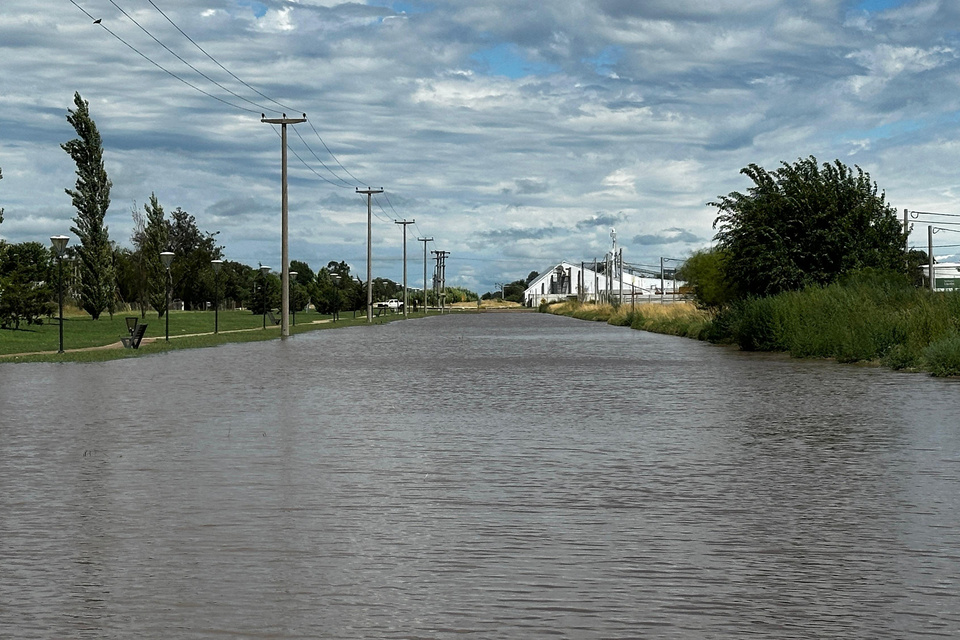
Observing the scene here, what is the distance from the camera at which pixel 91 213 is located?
77.7 m

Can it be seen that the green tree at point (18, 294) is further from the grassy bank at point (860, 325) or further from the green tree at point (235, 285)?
the green tree at point (235, 285)

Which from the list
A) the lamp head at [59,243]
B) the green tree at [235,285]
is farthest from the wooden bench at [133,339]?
the green tree at [235,285]

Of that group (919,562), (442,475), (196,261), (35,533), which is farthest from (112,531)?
(196,261)

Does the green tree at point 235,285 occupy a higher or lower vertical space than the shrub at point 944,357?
higher

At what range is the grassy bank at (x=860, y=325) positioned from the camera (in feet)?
97.1

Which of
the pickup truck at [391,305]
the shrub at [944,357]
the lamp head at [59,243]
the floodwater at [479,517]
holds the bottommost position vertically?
the floodwater at [479,517]

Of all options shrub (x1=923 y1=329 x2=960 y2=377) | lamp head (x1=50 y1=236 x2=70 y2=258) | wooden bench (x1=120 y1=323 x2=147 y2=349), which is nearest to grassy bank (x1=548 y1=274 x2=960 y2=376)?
shrub (x1=923 y1=329 x2=960 y2=377)

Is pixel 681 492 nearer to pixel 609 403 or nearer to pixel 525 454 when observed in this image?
pixel 525 454

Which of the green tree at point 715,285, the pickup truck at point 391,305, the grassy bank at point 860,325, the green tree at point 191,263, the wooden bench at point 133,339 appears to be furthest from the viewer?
the pickup truck at point 391,305

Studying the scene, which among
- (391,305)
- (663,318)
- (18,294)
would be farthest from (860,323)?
(391,305)

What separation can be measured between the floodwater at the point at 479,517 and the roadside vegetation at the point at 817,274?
1312 cm

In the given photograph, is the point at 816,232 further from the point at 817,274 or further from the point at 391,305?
the point at 391,305

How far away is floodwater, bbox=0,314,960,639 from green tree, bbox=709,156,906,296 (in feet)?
82.3

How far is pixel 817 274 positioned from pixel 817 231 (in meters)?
1.63
